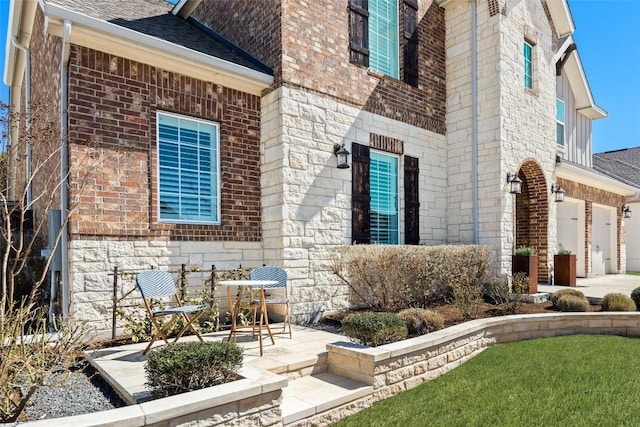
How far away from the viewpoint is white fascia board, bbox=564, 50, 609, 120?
12.3 meters

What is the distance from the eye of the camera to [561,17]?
10414 millimetres

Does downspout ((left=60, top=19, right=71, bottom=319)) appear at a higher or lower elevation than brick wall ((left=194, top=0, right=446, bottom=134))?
lower

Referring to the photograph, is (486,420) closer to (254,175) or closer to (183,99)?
(254,175)

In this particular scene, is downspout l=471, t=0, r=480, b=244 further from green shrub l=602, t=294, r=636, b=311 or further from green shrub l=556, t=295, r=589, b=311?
green shrub l=602, t=294, r=636, b=311

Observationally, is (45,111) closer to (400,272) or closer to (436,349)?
(400,272)

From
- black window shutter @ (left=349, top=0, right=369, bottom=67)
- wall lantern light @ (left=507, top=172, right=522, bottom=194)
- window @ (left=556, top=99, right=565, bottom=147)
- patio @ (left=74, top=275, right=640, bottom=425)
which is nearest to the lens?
patio @ (left=74, top=275, right=640, bottom=425)

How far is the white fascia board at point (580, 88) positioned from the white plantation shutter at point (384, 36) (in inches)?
268

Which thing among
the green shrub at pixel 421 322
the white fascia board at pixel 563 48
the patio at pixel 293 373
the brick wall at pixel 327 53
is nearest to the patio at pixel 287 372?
the patio at pixel 293 373

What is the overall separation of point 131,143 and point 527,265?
24.0ft

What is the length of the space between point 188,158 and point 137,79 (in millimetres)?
1239

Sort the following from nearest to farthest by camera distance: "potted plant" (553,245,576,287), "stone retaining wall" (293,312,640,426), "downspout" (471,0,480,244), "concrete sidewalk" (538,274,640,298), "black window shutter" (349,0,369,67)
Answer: "stone retaining wall" (293,312,640,426)
"black window shutter" (349,0,369,67)
"concrete sidewalk" (538,274,640,298)
"downspout" (471,0,480,244)
"potted plant" (553,245,576,287)

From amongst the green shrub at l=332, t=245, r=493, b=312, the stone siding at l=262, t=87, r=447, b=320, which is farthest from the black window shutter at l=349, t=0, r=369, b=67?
the green shrub at l=332, t=245, r=493, b=312

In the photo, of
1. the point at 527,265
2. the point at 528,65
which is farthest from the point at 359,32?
the point at 527,265

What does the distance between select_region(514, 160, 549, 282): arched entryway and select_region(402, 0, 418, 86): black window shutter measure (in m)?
3.28
